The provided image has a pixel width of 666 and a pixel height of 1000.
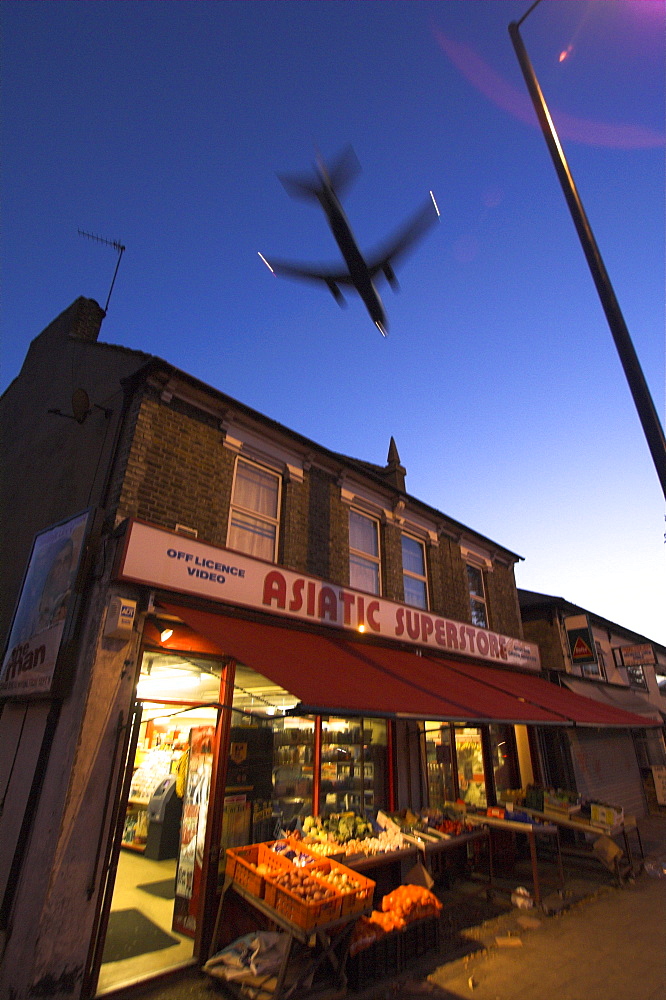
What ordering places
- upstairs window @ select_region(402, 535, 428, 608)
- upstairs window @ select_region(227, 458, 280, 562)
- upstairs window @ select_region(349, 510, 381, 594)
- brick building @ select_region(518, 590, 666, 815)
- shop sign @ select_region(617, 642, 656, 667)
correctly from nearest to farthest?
upstairs window @ select_region(227, 458, 280, 562)
upstairs window @ select_region(349, 510, 381, 594)
upstairs window @ select_region(402, 535, 428, 608)
brick building @ select_region(518, 590, 666, 815)
shop sign @ select_region(617, 642, 656, 667)

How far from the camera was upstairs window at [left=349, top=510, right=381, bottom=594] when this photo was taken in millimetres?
10422

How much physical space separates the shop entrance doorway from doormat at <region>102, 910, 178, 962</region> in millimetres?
11

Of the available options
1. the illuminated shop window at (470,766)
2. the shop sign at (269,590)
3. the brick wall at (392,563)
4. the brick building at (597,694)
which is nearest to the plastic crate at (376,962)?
the shop sign at (269,590)

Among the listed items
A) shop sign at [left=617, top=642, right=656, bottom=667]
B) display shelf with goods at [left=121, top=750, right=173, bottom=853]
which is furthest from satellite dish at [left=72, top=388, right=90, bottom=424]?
shop sign at [left=617, top=642, right=656, bottom=667]

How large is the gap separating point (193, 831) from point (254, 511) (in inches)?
188

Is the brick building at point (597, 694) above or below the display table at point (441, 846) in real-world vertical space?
above

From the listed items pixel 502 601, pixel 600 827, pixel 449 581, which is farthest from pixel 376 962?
pixel 502 601

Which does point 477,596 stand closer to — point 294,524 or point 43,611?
point 294,524

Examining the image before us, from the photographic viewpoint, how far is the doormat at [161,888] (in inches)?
299

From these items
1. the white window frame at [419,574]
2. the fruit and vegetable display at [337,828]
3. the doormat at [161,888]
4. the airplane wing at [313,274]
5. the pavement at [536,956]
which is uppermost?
the airplane wing at [313,274]

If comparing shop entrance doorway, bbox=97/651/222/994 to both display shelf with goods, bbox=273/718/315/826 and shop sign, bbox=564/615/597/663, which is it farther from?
shop sign, bbox=564/615/597/663

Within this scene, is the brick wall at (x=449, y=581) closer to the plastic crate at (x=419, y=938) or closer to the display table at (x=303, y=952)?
the plastic crate at (x=419, y=938)

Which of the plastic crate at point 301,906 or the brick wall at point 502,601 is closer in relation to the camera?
the plastic crate at point 301,906

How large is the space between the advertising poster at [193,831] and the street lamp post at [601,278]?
611 centimetres
